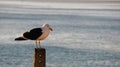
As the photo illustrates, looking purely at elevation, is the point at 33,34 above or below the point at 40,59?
above

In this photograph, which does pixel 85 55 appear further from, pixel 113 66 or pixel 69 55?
pixel 113 66

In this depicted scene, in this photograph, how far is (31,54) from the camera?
71.4 feet

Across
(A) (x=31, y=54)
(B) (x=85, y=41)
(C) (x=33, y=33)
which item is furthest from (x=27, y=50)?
(C) (x=33, y=33)

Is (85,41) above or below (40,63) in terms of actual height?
above

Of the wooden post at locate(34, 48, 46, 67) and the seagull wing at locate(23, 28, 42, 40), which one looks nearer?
the wooden post at locate(34, 48, 46, 67)

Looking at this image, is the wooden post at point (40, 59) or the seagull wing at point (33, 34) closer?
the wooden post at point (40, 59)

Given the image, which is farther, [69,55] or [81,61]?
[69,55]

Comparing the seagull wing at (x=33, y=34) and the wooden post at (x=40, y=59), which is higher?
the seagull wing at (x=33, y=34)

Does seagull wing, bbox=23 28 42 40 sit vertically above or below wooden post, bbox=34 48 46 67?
above

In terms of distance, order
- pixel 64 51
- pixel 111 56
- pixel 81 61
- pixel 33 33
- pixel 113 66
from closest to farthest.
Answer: pixel 33 33 < pixel 113 66 < pixel 81 61 < pixel 111 56 < pixel 64 51

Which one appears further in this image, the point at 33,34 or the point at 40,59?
the point at 33,34

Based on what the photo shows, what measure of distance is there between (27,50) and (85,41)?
17.0 feet

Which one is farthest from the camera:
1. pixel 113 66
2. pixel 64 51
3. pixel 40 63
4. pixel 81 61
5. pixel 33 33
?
pixel 64 51

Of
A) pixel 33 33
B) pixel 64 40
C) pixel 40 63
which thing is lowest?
pixel 40 63
